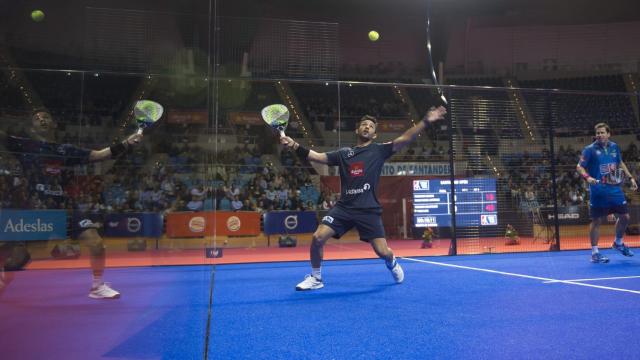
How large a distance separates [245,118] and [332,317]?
1013 cm

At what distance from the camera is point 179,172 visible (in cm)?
822

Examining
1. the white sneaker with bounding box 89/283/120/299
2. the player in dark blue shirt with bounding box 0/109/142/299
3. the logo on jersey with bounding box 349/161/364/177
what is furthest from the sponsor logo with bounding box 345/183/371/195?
the white sneaker with bounding box 89/283/120/299

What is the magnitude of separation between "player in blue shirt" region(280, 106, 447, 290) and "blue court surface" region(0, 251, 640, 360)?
37 centimetres

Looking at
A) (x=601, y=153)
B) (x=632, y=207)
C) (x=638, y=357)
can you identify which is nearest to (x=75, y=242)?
(x=638, y=357)

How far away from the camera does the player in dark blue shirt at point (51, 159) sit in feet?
8.64

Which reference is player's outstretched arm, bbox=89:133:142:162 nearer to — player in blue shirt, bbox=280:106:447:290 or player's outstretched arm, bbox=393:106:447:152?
player in blue shirt, bbox=280:106:447:290

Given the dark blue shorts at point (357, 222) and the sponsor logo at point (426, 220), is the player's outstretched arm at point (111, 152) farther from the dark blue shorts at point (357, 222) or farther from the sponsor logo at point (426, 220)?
the sponsor logo at point (426, 220)

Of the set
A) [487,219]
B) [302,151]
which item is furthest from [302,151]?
[487,219]

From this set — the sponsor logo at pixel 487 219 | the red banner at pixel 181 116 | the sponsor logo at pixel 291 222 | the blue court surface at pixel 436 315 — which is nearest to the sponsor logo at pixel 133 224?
the red banner at pixel 181 116

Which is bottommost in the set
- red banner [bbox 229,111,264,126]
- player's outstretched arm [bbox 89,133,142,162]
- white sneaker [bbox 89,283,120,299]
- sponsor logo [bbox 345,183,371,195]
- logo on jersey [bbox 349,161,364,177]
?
white sneaker [bbox 89,283,120,299]

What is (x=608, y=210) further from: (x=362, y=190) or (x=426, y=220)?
(x=362, y=190)

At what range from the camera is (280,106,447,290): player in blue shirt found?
460 cm

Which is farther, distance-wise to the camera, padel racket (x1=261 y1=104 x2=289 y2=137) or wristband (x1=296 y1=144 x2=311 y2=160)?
padel racket (x1=261 y1=104 x2=289 y2=137)

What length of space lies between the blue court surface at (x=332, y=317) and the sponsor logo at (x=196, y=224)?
3.79m
